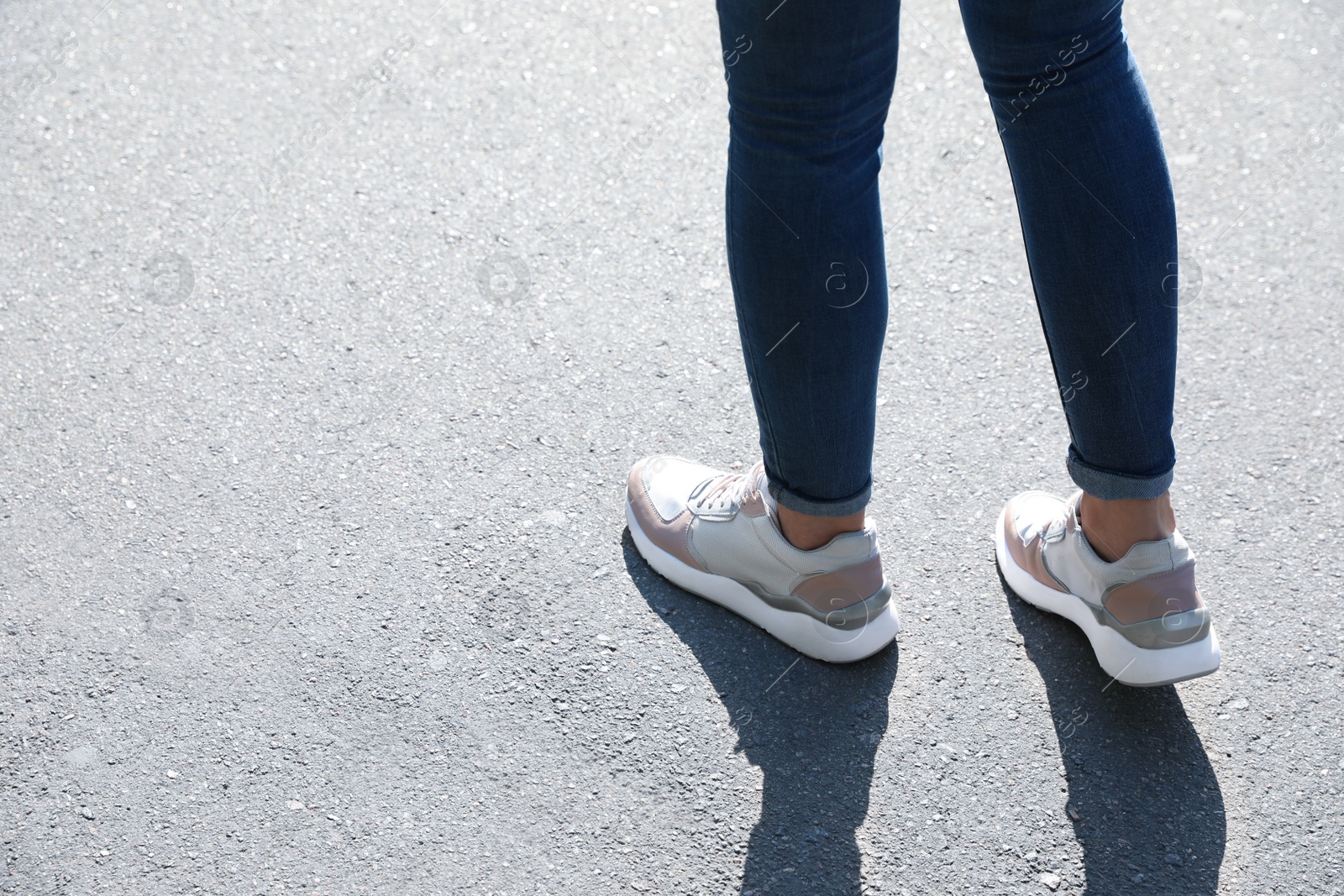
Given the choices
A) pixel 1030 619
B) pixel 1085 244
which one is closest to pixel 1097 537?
pixel 1030 619

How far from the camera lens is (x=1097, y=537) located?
1.65 metres

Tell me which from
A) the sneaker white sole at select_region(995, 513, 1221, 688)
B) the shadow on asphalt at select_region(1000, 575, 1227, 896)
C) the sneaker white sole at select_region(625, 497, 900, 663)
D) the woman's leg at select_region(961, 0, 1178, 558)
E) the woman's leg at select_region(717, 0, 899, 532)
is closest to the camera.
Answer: the woman's leg at select_region(717, 0, 899, 532)

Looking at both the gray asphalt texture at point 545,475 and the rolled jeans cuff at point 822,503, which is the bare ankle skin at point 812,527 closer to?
the rolled jeans cuff at point 822,503

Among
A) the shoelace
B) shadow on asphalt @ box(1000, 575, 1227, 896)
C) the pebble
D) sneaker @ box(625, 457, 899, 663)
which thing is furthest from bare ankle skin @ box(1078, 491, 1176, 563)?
the pebble

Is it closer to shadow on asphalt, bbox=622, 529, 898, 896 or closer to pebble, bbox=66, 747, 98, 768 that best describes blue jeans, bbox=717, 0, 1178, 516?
shadow on asphalt, bbox=622, 529, 898, 896

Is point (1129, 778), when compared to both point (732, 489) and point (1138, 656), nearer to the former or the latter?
point (1138, 656)

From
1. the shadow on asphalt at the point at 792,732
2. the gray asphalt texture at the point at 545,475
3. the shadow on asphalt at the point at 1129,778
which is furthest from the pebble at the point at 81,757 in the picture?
the shadow on asphalt at the point at 1129,778

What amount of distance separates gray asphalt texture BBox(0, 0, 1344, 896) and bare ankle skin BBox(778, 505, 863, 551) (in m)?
0.20

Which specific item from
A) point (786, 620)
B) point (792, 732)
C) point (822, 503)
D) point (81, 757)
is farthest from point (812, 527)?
point (81, 757)

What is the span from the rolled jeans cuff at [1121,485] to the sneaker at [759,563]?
12.0 inches

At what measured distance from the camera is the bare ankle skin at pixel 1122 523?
1.58 metres

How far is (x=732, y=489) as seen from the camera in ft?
5.88

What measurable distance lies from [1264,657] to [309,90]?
7.85ft

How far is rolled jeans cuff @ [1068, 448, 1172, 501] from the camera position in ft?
5.03
